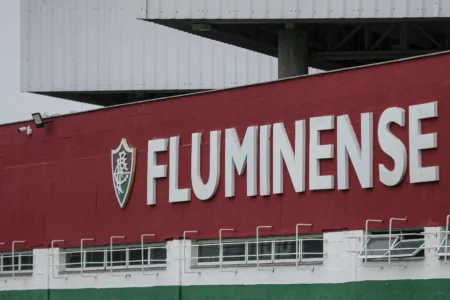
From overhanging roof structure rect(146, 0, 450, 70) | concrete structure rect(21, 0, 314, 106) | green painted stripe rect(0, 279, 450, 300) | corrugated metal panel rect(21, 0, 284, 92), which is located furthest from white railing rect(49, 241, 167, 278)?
corrugated metal panel rect(21, 0, 284, 92)

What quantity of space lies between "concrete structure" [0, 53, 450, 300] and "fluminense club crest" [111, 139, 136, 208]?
0.16 feet

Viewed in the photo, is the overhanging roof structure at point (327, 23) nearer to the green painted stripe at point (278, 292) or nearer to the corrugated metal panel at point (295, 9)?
the corrugated metal panel at point (295, 9)

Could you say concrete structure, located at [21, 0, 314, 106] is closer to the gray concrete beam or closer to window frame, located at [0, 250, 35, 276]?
the gray concrete beam

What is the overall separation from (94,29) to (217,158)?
17135 millimetres

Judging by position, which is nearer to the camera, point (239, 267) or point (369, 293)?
point (369, 293)

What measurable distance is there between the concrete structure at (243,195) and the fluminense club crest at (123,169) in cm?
5

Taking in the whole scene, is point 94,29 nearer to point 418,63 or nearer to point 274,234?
point 274,234

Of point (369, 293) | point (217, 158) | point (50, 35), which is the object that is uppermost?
point (50, 35)

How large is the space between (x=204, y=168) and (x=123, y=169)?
116 inches

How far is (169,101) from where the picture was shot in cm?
2948

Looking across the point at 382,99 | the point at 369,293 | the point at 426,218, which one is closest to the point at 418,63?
the point at 382,99

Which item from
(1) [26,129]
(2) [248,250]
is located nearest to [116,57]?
(1) [26,129]

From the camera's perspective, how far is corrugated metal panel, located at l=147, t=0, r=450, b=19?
29.6m

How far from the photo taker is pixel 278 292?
86.5 ft
